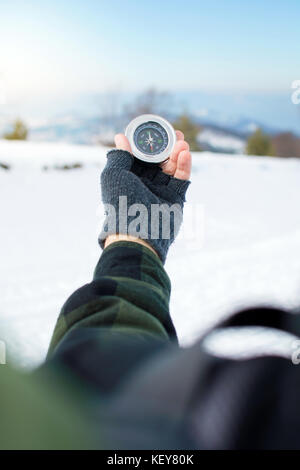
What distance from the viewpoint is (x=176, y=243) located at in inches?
105

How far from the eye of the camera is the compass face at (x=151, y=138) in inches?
50.7

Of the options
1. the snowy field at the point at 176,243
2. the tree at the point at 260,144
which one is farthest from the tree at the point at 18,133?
the tree at the point at 260,144

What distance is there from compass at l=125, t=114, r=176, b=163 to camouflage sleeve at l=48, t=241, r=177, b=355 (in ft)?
1.62

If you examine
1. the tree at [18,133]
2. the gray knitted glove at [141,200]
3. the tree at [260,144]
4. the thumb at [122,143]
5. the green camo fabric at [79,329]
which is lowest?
the green camo fabric at [79,329]

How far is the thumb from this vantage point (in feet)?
4.14

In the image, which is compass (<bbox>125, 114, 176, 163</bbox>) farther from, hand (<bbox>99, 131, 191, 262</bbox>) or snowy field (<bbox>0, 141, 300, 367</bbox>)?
snowy field (<bbox>0, 141, 300, 367</bbox>)

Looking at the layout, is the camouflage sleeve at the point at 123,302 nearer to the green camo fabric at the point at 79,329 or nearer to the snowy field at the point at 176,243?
the green camo fabric at the point at 79,329

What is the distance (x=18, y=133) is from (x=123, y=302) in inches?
261

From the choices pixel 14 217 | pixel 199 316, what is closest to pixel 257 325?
pixel 199 316

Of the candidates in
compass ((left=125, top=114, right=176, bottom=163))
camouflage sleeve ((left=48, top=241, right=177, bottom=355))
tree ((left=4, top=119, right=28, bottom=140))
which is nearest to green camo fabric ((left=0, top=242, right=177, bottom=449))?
camouflage sleeve ((left=48, top=241, right=177, bottom=355))

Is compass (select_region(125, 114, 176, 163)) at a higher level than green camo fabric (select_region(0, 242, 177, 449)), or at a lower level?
higher

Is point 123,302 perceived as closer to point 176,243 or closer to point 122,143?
point 122,143

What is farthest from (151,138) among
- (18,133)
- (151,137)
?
(18,133)
